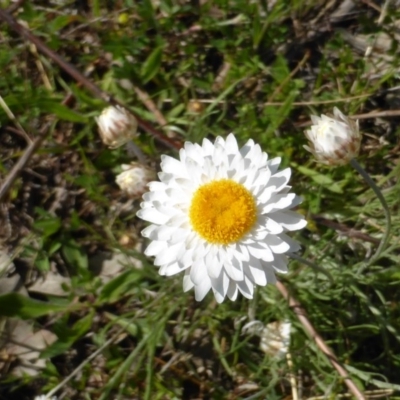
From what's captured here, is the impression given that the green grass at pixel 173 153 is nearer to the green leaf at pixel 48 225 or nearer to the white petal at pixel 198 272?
the green leaf at pixel 48 225

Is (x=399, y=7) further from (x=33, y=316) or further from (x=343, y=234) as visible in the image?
(x=33, y=316)

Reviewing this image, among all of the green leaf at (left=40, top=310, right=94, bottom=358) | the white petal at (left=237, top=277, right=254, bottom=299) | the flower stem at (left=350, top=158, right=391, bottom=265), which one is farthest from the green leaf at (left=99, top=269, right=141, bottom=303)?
the flower stem at (left=350, top=158, right=391, bottom=265)

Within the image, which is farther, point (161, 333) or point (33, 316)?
point (33, 316)

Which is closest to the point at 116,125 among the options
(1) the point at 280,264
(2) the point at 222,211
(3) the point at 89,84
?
(3) the point at 89,84

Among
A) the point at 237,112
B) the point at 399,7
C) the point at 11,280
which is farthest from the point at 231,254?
the point at 399,7

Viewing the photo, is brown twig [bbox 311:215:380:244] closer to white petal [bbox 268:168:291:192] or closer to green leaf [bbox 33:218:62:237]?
white petal [bbox 268:168:291:192]

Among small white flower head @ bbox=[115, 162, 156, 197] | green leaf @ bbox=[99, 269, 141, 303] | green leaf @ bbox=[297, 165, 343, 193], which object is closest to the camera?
small white flower head @ bbox=[115, 162, 156, 197]

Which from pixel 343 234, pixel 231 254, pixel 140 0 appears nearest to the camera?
pixel 231 254
